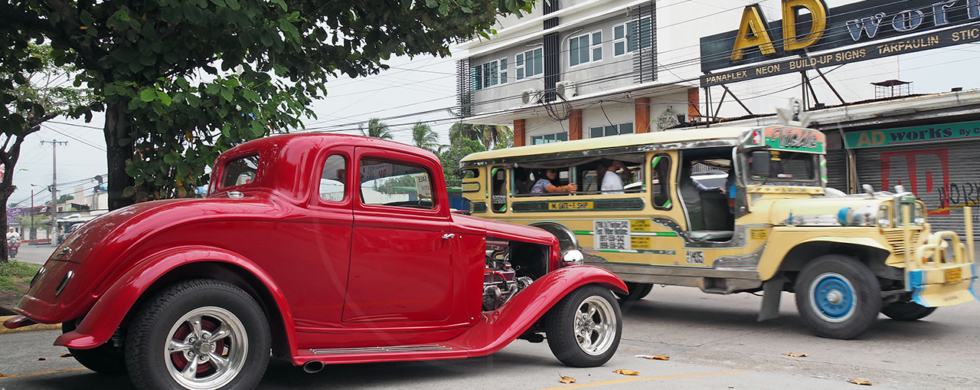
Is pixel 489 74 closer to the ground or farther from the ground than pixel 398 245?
farther from the ground

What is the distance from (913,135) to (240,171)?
59.4 feet

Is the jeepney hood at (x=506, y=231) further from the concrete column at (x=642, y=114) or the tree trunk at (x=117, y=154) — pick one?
the concrete column at (x=642, y=114)

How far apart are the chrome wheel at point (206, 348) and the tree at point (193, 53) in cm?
307

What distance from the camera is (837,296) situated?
24.0 feet

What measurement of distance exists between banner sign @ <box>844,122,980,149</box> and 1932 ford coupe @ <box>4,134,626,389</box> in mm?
13519

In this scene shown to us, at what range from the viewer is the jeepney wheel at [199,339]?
3754 millimetres

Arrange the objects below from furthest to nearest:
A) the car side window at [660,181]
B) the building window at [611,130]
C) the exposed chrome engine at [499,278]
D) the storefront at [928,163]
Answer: the building window at [611,130], the storefront at [928,163], the car side window at [660,181], the exposed chrome engine at [499,278]

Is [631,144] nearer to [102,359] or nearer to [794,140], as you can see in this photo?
[794,140]

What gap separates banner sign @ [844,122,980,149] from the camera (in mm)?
17109

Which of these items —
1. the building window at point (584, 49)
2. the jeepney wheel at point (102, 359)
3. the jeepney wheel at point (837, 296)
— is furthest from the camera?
the building window at point (584, 49)

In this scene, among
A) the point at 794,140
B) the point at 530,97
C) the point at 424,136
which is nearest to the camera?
the point at 794,140

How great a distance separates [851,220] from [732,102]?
1925cm

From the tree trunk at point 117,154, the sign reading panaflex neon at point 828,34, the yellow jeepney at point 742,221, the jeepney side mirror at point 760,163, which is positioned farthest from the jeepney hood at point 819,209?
the sign reading panaflex neon at point 828,34

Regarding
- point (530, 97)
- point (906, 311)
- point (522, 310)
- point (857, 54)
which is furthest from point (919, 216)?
point (530, 97)
